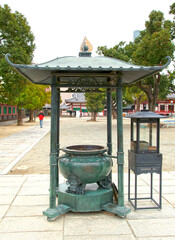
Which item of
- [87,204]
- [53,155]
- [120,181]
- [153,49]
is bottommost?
[87,204]

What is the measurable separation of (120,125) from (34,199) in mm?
→ 2382

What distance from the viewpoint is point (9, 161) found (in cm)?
883

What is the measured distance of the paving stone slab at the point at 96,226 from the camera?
3639 mm

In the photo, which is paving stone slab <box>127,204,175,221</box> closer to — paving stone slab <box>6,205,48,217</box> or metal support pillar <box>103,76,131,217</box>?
metal support pillar <box>103,76,131,217</box>

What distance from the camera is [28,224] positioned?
3918 millimetres

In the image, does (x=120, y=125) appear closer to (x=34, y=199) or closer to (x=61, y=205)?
(x=61, y=205)

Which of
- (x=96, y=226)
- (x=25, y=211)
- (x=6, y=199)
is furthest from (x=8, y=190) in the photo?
(x=96, y=226)

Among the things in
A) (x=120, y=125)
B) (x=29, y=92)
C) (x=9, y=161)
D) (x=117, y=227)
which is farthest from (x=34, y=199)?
(x=29, y=92)

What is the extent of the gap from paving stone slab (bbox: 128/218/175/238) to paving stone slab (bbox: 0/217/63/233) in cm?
119

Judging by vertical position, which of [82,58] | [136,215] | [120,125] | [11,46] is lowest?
[136,215]

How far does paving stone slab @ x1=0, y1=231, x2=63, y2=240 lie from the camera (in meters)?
3.48

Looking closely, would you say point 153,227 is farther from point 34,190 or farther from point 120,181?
point 34,190

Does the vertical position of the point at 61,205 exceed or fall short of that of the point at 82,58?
Result: it falls short

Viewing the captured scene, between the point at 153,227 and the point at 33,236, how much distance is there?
6.06ft
